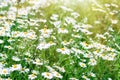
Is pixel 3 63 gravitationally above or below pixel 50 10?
below

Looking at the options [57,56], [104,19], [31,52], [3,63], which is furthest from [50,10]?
[3,63]

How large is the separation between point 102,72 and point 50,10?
213 cm

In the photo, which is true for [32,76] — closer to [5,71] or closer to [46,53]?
[5,71]

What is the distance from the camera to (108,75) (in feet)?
13.8

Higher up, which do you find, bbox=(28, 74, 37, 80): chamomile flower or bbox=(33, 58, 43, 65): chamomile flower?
bbox=(33, 58, 43, 65): chamomile flower

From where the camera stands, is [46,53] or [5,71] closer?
[5,71]

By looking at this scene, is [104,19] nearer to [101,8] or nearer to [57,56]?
[101,8]

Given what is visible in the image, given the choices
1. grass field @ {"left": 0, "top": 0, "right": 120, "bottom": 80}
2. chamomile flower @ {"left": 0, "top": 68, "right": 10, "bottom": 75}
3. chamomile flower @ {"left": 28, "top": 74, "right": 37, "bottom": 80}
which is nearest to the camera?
chamomile flower @ {"left": 0, "top": 68, "right": 10, "bottom": 75}

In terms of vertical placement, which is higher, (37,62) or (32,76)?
(37,62)

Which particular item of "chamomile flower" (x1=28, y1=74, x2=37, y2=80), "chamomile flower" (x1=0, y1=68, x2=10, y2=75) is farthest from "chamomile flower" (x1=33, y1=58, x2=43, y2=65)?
"chamomile flower" (x1=0, y1=68, x2=10, y2=75)

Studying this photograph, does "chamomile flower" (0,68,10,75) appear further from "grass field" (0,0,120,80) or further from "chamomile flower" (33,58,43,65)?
"chamomile flower" (33,58,43,65)

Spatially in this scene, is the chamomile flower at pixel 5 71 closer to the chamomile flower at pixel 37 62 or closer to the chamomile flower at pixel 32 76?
the chamomile flower at pixel 32 76

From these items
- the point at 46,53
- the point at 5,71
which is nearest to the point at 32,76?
the point at 5,71

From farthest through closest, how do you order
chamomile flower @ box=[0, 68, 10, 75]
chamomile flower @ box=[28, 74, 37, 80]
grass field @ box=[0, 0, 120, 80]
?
grass field @ box=[0, 0, 120, 80]
chamomile flower @ box=[28, 74, 37, 80]
chamomile flower @ box=[0, 68, 10, 75]
